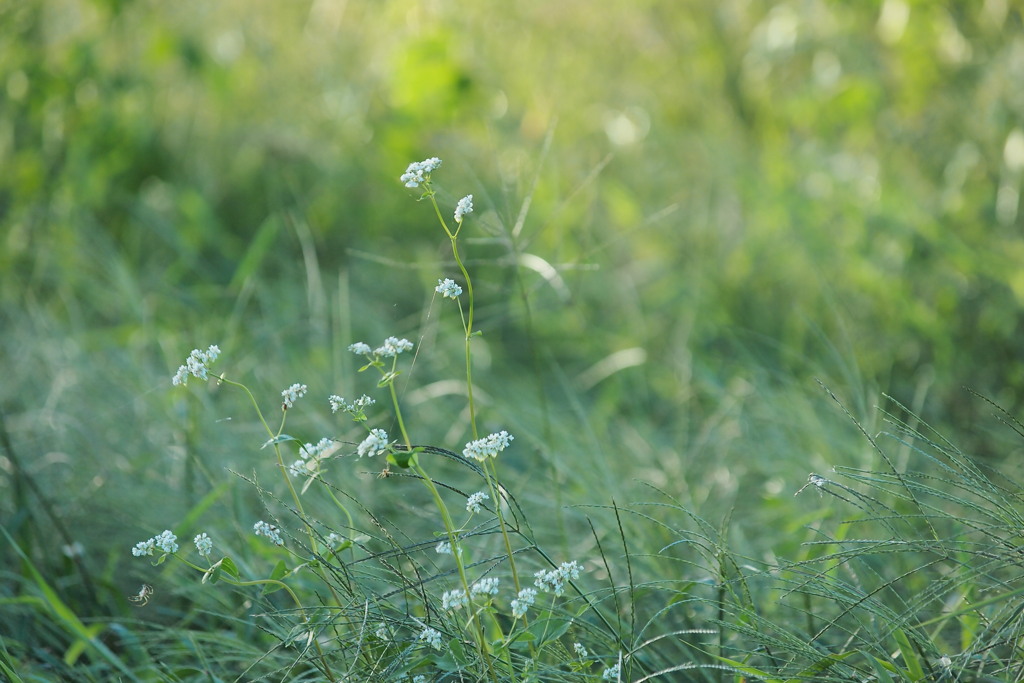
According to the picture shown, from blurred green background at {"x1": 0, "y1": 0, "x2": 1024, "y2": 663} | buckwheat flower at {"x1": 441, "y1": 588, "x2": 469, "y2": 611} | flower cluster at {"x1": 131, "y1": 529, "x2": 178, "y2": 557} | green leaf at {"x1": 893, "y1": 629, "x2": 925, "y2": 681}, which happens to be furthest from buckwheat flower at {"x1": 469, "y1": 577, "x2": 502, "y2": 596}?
blurred green background at {"x1": 0, "y1": 0, "x2": 1024, "y2": 663}

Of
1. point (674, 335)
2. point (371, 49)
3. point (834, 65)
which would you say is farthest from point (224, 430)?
point (371, 49)

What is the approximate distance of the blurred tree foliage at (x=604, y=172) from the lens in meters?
1.99

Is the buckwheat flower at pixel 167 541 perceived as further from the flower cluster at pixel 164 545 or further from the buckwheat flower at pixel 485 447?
the buckwheat flower at pixel 485 447

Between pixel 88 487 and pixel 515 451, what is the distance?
2.42 ft

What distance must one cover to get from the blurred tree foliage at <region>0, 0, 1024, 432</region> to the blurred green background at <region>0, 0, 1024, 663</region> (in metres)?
0.01

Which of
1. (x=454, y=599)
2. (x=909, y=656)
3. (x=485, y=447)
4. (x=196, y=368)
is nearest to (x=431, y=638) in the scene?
(x=454, y=599)

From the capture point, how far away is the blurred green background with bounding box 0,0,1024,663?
1.65 m

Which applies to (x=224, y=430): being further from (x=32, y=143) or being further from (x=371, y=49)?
(x=371, y=49)

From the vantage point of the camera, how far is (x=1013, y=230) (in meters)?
1.97

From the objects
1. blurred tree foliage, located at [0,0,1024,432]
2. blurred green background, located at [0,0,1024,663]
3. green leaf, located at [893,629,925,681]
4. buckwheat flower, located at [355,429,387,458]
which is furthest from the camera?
blurred tree foliage, located at [0,0,1024,432]

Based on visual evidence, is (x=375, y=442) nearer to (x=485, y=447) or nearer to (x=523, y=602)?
(x=485, y=447)

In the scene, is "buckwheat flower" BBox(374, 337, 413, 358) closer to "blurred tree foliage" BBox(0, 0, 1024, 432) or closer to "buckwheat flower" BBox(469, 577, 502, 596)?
"buckwheat flower" BBox(469, 577, 502, 596)

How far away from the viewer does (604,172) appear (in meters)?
2.82

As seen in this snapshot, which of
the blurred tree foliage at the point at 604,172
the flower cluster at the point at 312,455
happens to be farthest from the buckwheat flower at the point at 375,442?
the blurred tree foliage at the point at 604,172
